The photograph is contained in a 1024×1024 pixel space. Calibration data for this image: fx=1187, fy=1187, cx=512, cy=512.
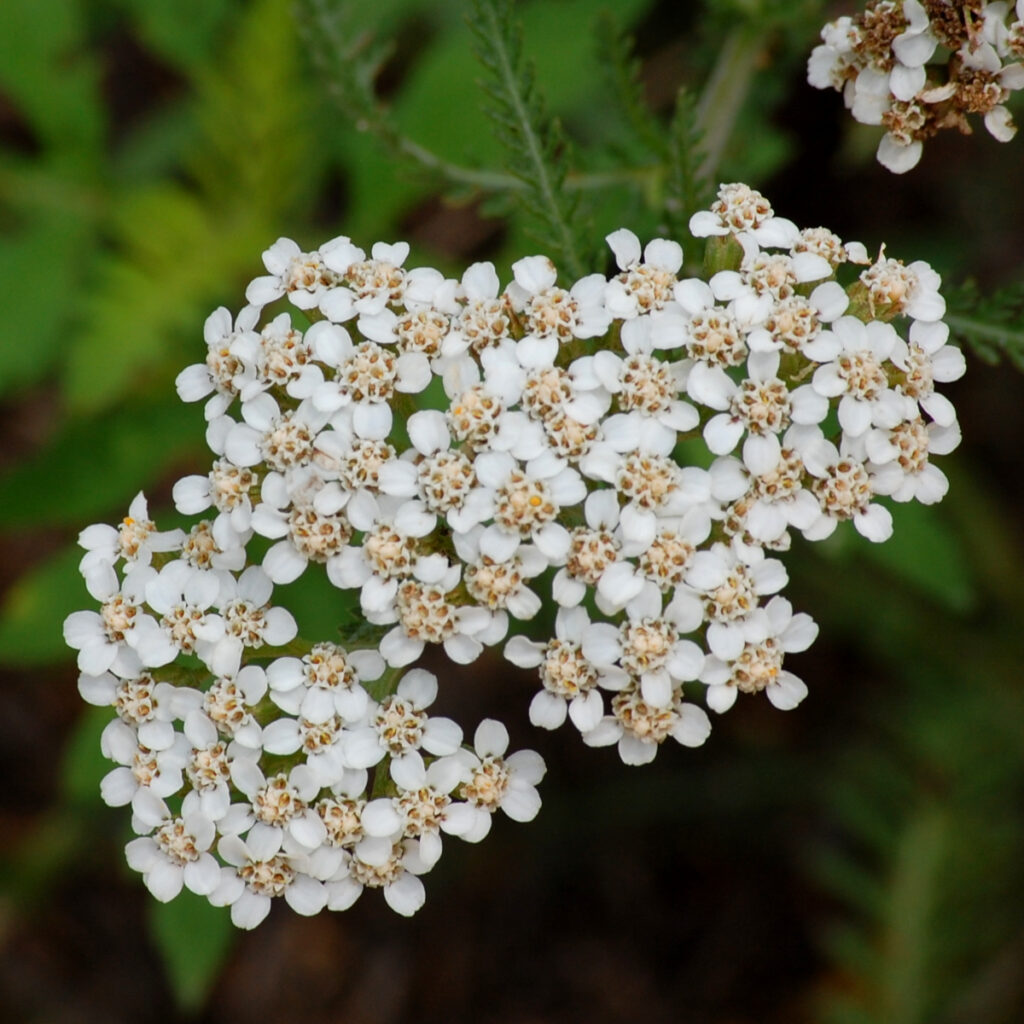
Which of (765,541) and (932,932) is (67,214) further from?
(932,932)

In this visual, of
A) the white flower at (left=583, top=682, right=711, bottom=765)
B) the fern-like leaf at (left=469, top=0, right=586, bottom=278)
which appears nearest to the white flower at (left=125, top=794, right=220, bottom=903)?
the white flower at (left=583, top=682, right=711, bottom=765)

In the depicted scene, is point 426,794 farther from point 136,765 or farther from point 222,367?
point 222,367

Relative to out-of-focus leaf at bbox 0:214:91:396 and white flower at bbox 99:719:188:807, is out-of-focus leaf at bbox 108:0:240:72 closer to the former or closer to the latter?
out-of-focus leaf at bbox 0:214:91:396

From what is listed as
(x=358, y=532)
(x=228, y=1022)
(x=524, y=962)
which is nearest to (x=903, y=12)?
(x=358, y=532)

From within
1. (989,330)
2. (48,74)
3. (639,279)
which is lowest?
(989,330)

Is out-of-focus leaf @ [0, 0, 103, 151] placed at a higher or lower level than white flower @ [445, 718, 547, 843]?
higher

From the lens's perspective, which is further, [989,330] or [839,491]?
[989,330]

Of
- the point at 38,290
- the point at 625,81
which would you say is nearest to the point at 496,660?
the point at 38,290
